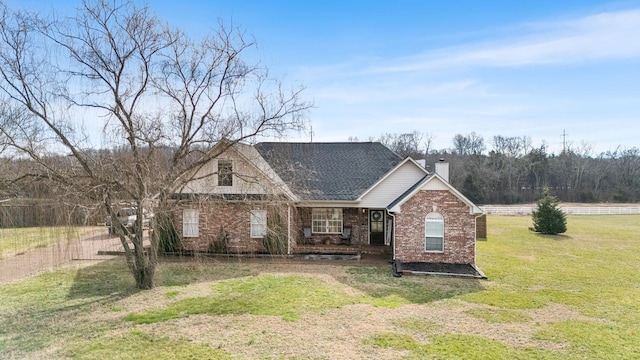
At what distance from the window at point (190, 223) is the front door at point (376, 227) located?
7.97 meters

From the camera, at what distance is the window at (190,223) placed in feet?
53.4

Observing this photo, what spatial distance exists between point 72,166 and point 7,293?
4618 mm

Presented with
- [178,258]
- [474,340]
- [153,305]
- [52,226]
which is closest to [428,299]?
[474,340]

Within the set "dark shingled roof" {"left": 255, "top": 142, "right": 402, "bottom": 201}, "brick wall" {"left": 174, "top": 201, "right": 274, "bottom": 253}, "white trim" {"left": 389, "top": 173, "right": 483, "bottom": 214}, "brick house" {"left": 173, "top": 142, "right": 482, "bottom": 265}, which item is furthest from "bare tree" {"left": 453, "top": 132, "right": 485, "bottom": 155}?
"brick wall" {"left": 174, "top": 201, "right": 274, "bottom": 253}

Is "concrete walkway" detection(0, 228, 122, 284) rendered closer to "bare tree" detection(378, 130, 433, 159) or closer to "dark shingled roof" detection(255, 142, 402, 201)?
"dark shingled roof" detection(255, 142, 402, 201)

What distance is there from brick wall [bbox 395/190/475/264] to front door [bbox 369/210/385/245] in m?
3.82

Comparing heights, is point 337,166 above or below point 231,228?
above

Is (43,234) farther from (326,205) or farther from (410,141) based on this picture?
(410,141)

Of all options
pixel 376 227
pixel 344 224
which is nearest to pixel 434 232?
pixel 376 227

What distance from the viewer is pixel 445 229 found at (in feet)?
44.9

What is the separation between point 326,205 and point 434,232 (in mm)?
4679

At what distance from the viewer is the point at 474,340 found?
717cm

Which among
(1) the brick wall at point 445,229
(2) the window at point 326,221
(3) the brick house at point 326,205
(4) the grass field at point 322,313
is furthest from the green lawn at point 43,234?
(1) the brick wall at point 445,229

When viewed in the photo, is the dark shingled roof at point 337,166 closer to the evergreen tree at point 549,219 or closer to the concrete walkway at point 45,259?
the concrete walkway at point 45,259
